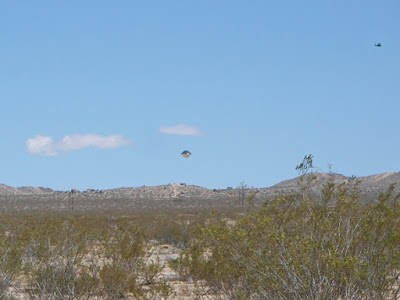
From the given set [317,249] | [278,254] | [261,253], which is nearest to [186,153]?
[261,253]

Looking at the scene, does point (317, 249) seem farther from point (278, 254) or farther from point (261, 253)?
point (261, 253)

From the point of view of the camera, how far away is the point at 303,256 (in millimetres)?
10031

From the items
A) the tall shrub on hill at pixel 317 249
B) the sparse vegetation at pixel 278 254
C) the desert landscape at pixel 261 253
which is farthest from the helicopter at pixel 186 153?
the tall shrub on hill at pixel 317 249

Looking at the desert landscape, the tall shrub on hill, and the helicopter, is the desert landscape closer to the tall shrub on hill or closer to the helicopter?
the tall shrub on hill

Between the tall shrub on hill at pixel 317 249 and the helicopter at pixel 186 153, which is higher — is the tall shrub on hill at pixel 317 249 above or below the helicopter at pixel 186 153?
below

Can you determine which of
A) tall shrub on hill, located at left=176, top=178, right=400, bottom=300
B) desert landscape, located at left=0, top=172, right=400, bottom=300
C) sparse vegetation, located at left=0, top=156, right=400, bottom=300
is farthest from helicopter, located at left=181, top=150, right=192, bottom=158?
tall shrub on hill, located at left=176, top=178, right=400, bottom=300

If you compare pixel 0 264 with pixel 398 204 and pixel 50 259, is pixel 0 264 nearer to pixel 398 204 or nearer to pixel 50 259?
pixel 50 259

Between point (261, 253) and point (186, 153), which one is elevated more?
point (186, 153)

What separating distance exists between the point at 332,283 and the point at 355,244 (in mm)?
676

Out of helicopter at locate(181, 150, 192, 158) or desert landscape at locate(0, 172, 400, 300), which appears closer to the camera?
desert landscape at locate(0, 172, 400, 300)

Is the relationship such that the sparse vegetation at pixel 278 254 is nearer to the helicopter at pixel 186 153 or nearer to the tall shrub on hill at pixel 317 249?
the tall shrub on hill at pixel 317 249

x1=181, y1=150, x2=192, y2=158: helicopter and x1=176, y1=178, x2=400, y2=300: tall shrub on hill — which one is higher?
x1=181, y1=150, x2=192, y2=158: helicopter

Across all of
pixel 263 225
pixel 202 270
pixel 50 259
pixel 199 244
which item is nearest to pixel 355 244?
pixel 263 225

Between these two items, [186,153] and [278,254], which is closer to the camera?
[278,254]
